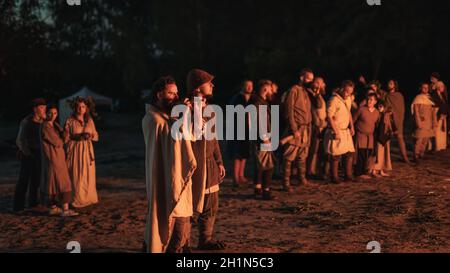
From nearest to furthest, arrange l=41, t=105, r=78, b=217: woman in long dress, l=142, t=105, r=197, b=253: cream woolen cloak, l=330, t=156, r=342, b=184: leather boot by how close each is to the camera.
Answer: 1. l=142, t=105, r=197, b=253: cream woolen cloak
2. l=41, t=105, r=78, b=217: woman in long dress
3. l=330, t=156, r=342, b=184: leather boot

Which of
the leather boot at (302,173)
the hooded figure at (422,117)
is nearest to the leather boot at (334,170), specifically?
the leather boot at (302,173)

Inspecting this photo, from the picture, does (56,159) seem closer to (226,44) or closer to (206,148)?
(206,148)

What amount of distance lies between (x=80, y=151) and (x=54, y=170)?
684 mm

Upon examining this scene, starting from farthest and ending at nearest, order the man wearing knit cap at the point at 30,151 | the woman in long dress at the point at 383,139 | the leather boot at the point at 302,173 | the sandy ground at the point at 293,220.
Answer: the woman in long dress at the point at 383,139, the leather boot at the point at 302,173, the man wearing knit cap at the point at 30,151, the sandy ground at the point at 293,220

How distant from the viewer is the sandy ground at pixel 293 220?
7.11m

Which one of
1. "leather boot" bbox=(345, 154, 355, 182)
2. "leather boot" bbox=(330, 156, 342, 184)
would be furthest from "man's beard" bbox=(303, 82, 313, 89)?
"leather boot" bbox=(345, 154, 355, 182)

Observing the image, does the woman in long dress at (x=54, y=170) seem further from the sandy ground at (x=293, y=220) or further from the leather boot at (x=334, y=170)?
the leather boot at (x=334, y=170)

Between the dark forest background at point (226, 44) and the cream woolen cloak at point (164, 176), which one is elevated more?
the dark forest background at point (226, 44)

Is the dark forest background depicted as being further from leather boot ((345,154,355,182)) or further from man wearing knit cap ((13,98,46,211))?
leather boot ((345,154,355,182))

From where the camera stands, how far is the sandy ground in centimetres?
711

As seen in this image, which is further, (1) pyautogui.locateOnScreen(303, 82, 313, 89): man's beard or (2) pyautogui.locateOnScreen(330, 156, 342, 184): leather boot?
(2) pyautogui.locateOnScreen(330, 156, 342, 184): leather boot

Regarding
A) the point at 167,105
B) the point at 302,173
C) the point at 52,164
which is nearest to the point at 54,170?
the point at 52,164

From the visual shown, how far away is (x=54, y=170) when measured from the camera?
9.16 meters
